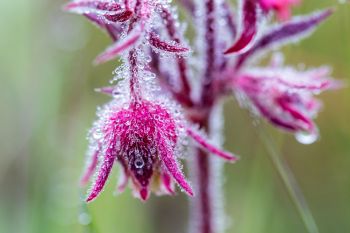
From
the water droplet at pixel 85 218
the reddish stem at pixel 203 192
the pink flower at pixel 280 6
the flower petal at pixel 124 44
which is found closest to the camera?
the flower petal at pixel 124 44

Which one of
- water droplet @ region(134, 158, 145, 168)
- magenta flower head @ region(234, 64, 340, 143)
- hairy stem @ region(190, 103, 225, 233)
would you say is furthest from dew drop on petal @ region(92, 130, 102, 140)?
magenta flower head @ region(234, 64, 340, 143)

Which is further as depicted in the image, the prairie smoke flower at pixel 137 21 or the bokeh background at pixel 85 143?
the bokeh background at pixel 85 143

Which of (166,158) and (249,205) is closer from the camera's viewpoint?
(166,158)

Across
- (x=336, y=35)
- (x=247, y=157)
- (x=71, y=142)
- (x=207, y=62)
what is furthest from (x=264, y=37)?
(x=336, y=35)

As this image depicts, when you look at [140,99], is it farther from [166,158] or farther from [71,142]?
[71,142]

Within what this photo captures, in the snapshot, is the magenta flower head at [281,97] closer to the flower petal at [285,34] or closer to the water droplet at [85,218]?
the flower petal at [285,34]

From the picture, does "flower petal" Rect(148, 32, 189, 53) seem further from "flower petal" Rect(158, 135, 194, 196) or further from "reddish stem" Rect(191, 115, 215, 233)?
"reddish stem" Rect(191, 115, 215, 233)

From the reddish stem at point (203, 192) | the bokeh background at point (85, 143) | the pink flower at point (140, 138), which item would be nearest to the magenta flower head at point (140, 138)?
the pink flower at point (140, 138)
